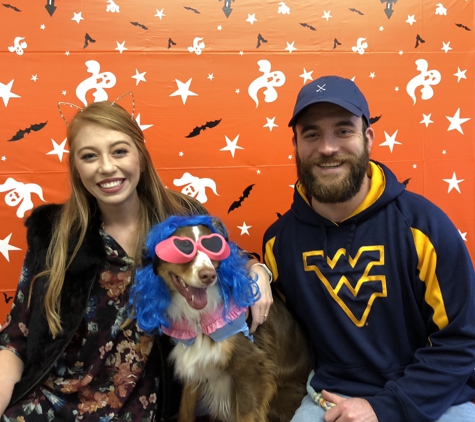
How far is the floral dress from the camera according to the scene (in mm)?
1599

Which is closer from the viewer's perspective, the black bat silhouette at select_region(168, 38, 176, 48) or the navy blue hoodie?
the navy blue hoodie

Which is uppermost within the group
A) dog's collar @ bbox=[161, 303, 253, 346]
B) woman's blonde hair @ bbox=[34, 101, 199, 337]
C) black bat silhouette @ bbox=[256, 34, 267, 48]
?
black bat silhouette @ bbox=[256, 34, 267, 48]

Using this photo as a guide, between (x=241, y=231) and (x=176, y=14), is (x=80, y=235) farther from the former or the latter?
(x=176, y=14)

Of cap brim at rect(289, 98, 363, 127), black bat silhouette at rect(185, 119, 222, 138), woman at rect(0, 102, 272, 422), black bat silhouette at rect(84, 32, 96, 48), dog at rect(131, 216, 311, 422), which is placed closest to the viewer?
dog at rect(131, 216, 311, 422)

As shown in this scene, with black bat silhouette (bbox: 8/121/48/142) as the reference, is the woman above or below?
below

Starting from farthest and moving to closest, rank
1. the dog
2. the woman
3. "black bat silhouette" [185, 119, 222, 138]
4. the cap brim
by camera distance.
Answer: "black bat silhouette" [185, 119, 222, 138]
the woman
the cap brim
the dog

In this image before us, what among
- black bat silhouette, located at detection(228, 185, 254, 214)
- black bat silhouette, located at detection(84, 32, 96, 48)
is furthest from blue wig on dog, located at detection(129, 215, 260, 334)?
black bat silhouette, located at detection(84, 32, 96, 48)

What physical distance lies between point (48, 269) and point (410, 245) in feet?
4.80

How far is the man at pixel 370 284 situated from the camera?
141 centimetres

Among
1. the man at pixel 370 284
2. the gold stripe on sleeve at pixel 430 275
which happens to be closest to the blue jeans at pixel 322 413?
the man at pixel 370 284

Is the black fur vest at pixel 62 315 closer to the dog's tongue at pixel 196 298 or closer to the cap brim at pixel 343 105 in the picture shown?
the dog's tongue at pixel 196 298

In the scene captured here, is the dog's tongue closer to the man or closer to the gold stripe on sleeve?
the man

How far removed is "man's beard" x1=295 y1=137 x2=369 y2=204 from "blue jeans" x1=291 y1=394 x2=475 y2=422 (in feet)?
2.79

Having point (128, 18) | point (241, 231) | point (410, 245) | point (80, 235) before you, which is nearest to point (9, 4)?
point (128, 18)
